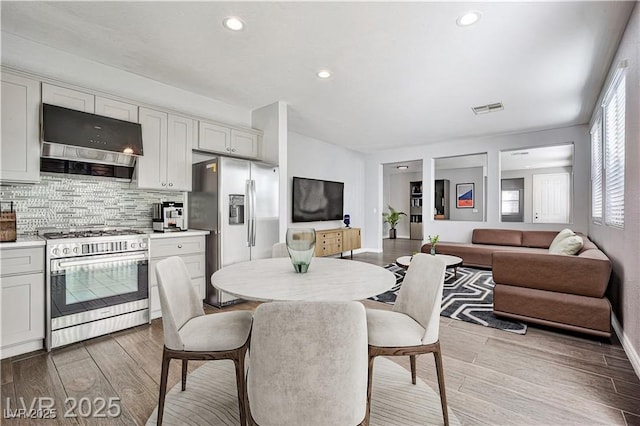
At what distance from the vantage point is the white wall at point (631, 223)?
2.04 meters

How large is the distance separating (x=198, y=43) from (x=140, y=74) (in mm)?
1094

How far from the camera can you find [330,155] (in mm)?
6652

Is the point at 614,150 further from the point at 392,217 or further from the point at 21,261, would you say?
the point at 392,217

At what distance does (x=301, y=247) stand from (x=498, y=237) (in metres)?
5.43

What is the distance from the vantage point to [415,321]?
5.55ft

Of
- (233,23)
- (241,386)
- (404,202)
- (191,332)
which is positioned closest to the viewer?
(241,386)

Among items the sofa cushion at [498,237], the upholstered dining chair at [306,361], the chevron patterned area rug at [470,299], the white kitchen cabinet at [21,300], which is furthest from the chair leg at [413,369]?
the sofa cushion at [498,237]

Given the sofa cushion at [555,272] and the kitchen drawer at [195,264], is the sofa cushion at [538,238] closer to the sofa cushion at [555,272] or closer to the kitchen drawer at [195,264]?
the sofa cushion at [555,272]

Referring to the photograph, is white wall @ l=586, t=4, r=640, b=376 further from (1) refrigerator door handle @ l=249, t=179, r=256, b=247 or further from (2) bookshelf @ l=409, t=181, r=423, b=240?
(2) bookshelf @ l=409, t=181, r=423, b=240

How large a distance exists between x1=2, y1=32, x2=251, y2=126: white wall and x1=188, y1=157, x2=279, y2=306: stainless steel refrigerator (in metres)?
0.81

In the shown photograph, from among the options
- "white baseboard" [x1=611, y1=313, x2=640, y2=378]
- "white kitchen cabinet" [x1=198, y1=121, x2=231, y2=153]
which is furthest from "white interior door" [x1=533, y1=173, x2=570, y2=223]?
"white kitchen cabinet" [x1=198, y1=121, x2=231, y2=153]

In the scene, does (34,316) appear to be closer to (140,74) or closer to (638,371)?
(140,74)

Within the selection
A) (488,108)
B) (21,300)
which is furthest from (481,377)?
(488,108)
